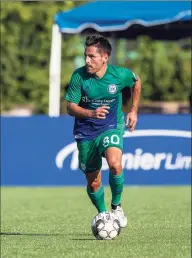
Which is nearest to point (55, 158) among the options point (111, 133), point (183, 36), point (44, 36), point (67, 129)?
point (67, 129)

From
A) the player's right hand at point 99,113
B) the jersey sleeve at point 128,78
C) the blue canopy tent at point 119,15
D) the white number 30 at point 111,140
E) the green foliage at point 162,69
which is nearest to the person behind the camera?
the player's right hand at point 99,113

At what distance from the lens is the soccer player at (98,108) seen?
948 centimetres

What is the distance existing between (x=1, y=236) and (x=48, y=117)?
8508 mm

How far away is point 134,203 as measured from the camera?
14750mm

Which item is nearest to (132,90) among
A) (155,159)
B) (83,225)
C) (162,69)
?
(83,225)

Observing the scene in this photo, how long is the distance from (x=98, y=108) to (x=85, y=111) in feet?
0.41

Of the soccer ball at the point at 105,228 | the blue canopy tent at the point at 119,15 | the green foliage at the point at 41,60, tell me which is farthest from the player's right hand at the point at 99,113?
the green foliage at the point at 41,60

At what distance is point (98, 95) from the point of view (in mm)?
9555

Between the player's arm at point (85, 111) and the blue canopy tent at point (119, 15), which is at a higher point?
the blue canopy tent at point (119, 15)

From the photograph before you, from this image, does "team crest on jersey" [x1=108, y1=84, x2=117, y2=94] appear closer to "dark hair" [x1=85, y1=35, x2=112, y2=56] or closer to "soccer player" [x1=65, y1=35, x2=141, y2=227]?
"soccer player" [x1=65, y1=35, x2=141, y2=227]

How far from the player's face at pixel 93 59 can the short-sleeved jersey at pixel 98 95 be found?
0.11 metres

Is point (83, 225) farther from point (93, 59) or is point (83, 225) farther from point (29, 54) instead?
point (29, 54)

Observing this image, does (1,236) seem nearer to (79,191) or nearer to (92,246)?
(92,246)

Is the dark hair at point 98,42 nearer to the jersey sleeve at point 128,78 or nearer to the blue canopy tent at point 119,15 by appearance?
the jersey sleeve at point 128,78
